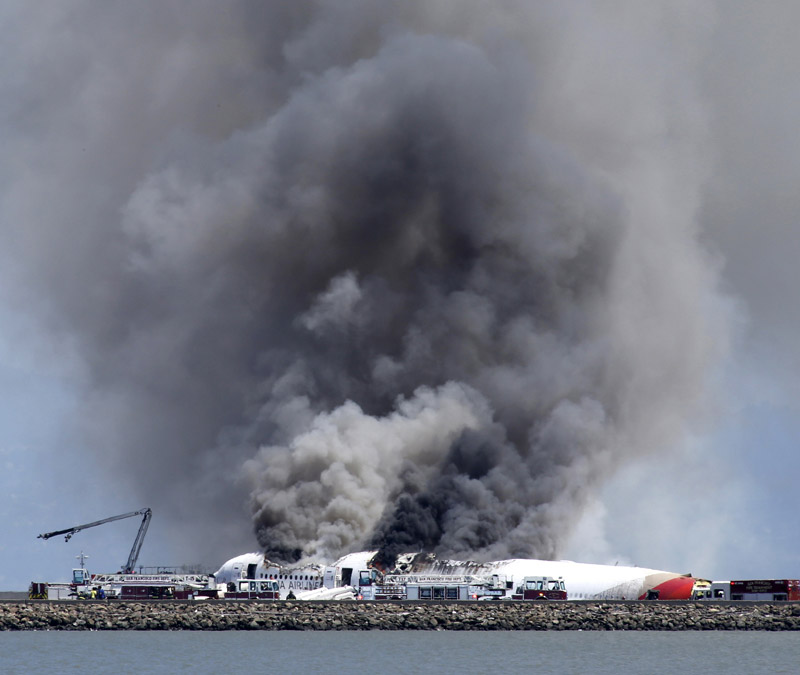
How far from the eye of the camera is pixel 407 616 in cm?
8031

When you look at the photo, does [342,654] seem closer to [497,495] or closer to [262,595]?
[262,595]

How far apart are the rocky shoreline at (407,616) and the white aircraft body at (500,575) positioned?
716 centimetres

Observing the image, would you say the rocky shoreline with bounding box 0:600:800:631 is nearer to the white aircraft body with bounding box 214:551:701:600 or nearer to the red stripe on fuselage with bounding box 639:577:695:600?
the red stripe on fuselage with bounding box 639:577:695:600

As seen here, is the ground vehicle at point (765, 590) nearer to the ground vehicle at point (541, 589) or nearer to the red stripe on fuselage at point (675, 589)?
the red stripe on fuselage at point (675, 589)

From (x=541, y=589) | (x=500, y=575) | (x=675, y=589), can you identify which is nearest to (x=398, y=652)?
(x=541, y=589)

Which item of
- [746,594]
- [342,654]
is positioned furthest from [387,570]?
[342,654]

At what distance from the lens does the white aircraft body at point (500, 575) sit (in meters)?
90.4

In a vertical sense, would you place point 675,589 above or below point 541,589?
above

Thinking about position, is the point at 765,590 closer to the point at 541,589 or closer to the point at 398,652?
the point at 541,589

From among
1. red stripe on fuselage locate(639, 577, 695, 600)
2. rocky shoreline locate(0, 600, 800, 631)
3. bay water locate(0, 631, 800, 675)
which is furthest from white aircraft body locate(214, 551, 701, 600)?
bay water locate(0, 631, 800, 675)

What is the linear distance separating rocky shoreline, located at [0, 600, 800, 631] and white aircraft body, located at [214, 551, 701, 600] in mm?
7159

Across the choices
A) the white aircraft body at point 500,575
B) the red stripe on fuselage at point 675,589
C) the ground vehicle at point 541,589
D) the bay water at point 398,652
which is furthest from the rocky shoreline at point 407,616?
the white aircraft body at point 500,575

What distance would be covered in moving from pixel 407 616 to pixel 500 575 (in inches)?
498

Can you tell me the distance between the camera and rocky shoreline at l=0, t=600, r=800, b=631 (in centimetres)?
7931
